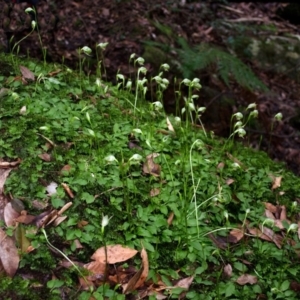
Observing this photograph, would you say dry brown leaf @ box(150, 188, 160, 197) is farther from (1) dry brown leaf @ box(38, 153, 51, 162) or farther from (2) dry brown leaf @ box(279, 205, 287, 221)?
(2) dry brown leaf @ box(279, 205, 287, 221)

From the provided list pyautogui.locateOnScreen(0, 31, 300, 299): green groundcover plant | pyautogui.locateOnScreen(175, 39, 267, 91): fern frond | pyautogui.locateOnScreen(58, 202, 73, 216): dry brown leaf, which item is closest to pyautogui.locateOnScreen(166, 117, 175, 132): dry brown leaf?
pyautogui.locateOnScreen(0, 31, 300, 299): green groundcover plant

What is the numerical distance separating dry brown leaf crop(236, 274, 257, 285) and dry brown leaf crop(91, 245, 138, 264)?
598 millimetres

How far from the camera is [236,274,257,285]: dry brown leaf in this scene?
2238 mm

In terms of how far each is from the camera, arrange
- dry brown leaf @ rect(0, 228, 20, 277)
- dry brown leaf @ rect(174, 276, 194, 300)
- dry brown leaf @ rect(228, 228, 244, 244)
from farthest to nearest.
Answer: dry brown leaf @ rect(228, 228, 244, 244), dry brown leaf @ rect(174, 276, 194, 300), dry brown leaf @ rect(0, 228, 20, 277)

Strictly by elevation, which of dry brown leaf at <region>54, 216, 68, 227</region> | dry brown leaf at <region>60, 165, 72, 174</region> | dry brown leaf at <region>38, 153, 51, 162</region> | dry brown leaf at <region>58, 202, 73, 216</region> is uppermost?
dry brown leaf at <region>38, 153, 51, 162</region>

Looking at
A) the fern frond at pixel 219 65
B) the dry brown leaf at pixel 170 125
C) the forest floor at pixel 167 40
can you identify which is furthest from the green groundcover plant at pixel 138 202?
the fern frond at pixel 219 65

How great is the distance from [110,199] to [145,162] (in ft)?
1.41

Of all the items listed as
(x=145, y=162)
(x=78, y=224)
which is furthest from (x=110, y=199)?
(x=145, y=162)

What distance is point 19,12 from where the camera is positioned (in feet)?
11.7

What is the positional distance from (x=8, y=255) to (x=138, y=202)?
2.62 feet

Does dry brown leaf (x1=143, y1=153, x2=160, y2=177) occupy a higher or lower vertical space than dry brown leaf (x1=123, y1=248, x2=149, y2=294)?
higher

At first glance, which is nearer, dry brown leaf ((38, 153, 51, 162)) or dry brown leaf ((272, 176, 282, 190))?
dry brown leaf ((38, 153, 51, 162))

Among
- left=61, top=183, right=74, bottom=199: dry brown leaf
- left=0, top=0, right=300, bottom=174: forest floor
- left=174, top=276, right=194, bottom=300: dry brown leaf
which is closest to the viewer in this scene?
left=174, top=276, right=194, bottom=300: dry brown leaf

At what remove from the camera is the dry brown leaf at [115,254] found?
2131 millimetres
